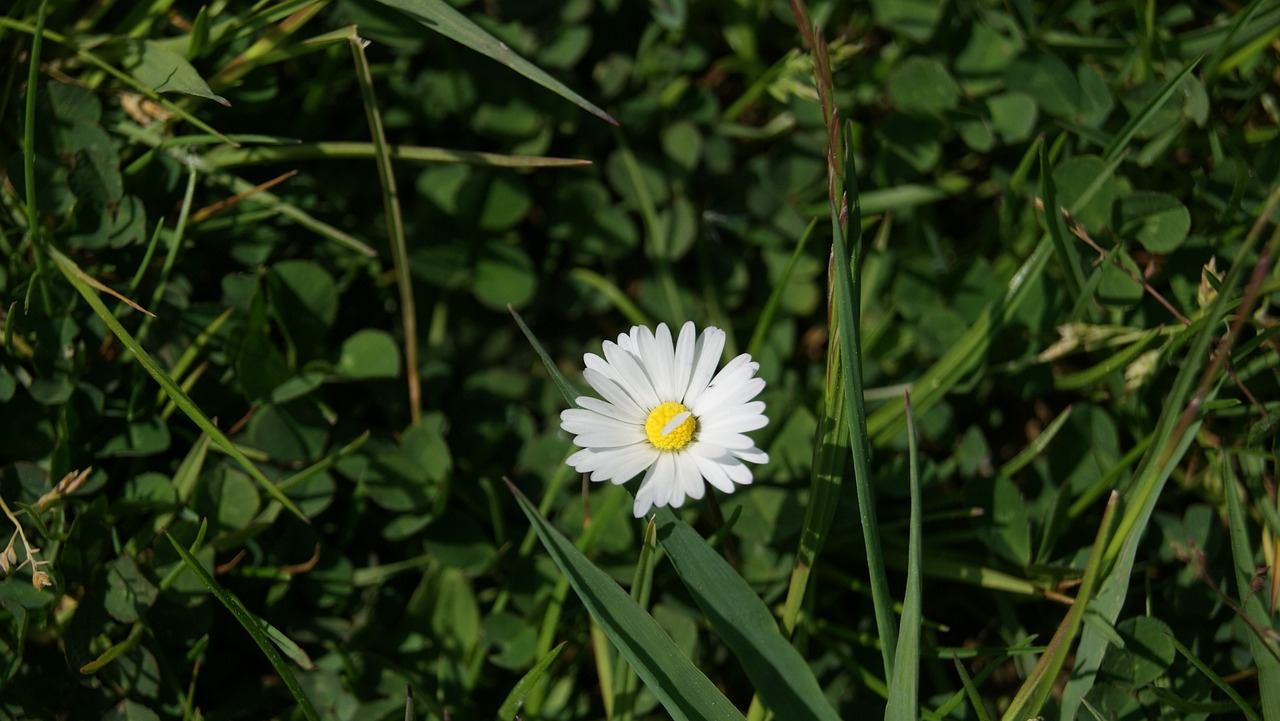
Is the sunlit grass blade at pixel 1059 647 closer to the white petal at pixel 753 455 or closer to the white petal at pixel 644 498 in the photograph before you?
the white petal at pixel 753 455

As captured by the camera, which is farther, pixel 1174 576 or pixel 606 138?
pixel 606 138

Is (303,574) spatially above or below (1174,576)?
below

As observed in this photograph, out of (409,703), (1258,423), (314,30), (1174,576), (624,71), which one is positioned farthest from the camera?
(624,71)

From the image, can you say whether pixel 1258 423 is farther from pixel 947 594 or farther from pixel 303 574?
pixel 303 574

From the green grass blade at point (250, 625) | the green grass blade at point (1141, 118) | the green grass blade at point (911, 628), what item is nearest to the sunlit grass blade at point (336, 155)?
the green grass blade at point (250, 625)

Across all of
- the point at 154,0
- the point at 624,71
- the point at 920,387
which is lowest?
the point at 920,387

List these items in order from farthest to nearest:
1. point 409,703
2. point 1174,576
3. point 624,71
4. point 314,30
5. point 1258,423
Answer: point 624,71, point 314,30, point 1174,576, point 1258,423, point 409,703

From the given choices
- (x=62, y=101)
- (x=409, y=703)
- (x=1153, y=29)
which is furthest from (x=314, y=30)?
(x=1153, y=29)
